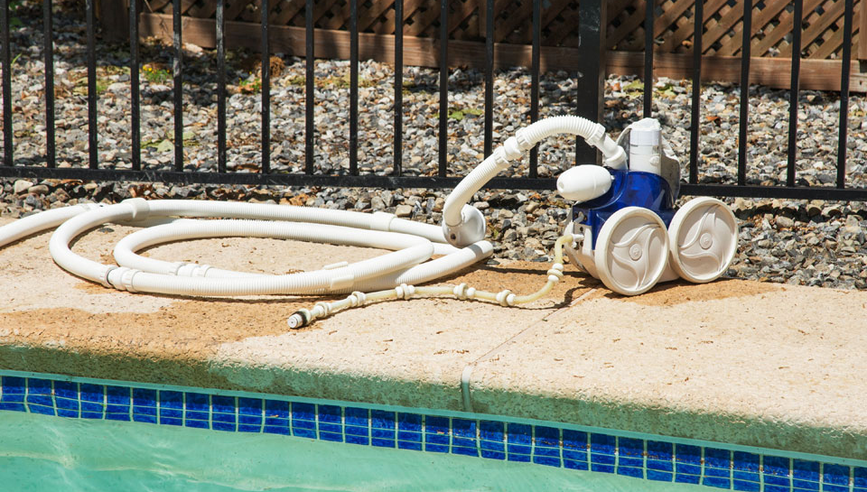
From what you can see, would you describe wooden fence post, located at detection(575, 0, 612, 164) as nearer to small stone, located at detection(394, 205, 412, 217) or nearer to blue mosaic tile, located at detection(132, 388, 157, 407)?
small stone, located at detection(394, 205, 412, 217)

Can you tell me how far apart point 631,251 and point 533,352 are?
0.55 meters

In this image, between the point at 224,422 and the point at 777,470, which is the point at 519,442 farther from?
the point at 224,422

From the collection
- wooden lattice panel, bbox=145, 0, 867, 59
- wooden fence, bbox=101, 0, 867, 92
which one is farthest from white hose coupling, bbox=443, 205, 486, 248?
wooden lattice panel, bbox=145, 0, 867, 59

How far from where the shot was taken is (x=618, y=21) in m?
5.87

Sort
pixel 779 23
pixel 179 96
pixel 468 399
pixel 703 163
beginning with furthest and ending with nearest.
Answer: pixel 779 23 < pixel 703 163 < pixel 179 96 < pixel 468 399

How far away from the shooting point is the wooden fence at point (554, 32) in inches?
213

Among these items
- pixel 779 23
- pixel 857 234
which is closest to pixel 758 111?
pixel 779 23

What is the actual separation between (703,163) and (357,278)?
261cm

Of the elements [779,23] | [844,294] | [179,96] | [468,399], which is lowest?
[468,399]

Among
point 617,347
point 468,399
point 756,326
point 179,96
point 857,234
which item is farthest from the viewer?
point 857,234

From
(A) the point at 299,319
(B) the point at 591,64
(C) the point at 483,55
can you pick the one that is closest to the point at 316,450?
(A) the point at 299,319

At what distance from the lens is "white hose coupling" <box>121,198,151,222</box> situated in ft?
10.2

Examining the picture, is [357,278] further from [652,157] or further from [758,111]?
[758,111]

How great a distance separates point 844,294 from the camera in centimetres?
247
